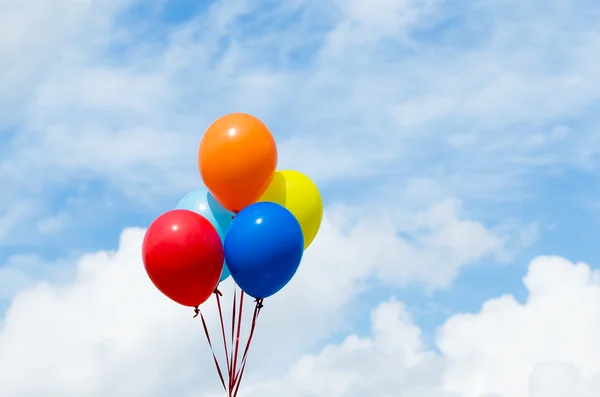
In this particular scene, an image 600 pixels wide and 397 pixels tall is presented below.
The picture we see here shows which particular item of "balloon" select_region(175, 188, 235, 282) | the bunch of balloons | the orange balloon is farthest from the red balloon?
"balloon" select_region(175, 188, 235, 282)

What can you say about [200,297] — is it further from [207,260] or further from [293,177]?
[293,177]

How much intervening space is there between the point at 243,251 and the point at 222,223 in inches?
48.9

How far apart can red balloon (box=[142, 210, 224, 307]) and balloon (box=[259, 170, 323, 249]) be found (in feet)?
3.94

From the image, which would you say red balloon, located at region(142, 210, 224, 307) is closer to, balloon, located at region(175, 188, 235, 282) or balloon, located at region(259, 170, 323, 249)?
balloon, located at region(175, 188, 235, 282)

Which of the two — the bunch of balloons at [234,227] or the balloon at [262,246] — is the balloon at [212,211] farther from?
the balloon at [262,246]

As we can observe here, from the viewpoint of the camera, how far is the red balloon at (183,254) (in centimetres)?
1281

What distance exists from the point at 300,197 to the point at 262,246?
4.76 ft

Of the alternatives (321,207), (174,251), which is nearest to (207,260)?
(174,251)

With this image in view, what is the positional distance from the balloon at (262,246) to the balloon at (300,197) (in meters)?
0.74

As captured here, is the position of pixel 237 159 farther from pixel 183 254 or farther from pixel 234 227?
pixel 183 254

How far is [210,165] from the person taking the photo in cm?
1345

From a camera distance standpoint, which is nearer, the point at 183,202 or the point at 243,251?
the point at 243,251

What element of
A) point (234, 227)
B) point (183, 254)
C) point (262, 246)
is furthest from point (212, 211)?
point (262, 246)

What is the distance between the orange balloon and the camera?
13297 mm
